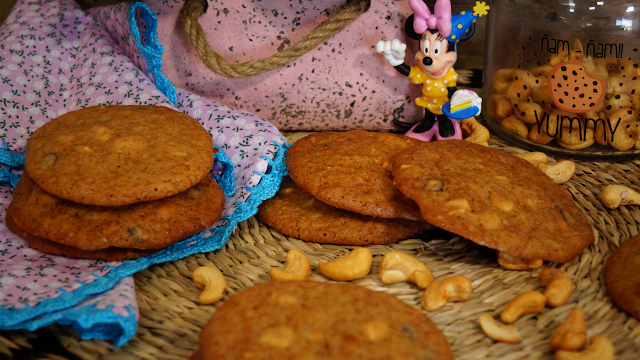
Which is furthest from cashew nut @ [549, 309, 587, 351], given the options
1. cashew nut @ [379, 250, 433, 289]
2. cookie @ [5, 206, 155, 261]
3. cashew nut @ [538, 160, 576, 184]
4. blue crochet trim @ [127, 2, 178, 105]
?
blue crochet trim @ [127, 2, 178, 105]

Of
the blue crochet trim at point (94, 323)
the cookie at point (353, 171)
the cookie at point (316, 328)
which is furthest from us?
the cookie at point (353, 171)

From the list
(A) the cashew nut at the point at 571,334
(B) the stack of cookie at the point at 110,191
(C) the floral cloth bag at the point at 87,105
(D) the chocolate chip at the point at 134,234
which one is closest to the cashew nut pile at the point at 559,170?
(A) the cashew nut at the point at 571,334

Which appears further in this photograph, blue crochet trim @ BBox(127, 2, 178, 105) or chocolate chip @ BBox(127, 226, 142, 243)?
blue crochet trim @ BBox(127, 2, 178, 105)

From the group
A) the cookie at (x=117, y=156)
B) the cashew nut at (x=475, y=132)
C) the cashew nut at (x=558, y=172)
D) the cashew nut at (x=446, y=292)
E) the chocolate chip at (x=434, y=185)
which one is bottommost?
the cashew nut at (x=446, y=292)

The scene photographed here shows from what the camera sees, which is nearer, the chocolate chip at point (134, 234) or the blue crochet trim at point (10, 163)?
the chocolate chip at point (134, 234)

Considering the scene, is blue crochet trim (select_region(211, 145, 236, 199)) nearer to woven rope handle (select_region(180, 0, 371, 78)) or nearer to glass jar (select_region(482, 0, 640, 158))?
woven rope handle (select_region(180, 0, 371, 78))

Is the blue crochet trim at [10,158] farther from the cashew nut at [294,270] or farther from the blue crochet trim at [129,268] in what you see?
the cashew nut at [294,270]

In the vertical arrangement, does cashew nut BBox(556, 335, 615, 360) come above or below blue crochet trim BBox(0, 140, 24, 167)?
below

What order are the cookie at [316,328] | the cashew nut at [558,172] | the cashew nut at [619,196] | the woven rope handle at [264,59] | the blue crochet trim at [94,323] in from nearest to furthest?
the cookie at [316,328] → the blue crochet trim at [94,323] → the cashew nut at [619,196] → the cashew nut at [558,172] → the woven rope handle at [264,59]
